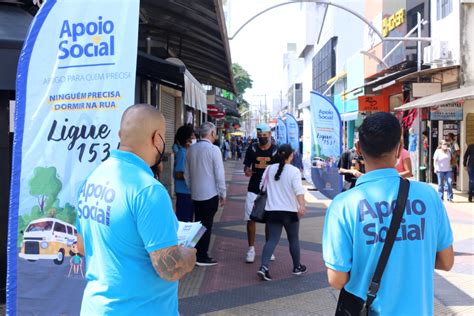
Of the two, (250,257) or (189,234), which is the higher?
(189,234)

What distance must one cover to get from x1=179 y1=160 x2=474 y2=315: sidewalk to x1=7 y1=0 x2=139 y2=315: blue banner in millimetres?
2117

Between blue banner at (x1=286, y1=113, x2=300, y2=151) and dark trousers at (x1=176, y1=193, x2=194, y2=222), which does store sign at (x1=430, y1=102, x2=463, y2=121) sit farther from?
dark trousers at (x1=176, y1=193, x2=194, y2=222)

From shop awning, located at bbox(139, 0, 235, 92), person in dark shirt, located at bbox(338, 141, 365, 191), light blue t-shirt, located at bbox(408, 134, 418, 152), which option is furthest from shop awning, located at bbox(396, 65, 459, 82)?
person in dark shirt, located at bbox(338, 141, 365, 191)

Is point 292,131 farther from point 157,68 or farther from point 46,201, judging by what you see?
point 46,201

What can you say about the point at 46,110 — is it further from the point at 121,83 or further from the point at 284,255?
the point at 284,255

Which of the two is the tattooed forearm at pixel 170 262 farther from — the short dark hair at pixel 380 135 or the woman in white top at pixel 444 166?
the woman in white top at pixel 444 166

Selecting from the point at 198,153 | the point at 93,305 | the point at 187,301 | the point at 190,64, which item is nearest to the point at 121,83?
the point at 93,305

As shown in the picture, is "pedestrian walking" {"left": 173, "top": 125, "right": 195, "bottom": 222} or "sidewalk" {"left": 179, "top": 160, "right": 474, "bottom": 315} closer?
"sidewalk" {"left": 179, "top": 160, "right": 474, "bottom": 315}

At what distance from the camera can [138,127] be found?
2270 mm

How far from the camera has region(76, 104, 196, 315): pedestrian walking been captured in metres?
2.07

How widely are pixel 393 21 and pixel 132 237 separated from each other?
2065 cm

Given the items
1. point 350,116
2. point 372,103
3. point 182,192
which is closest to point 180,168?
point 182,192

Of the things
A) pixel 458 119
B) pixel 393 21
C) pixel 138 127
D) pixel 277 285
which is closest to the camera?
pixel 138 127

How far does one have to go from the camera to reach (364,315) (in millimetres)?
2031
